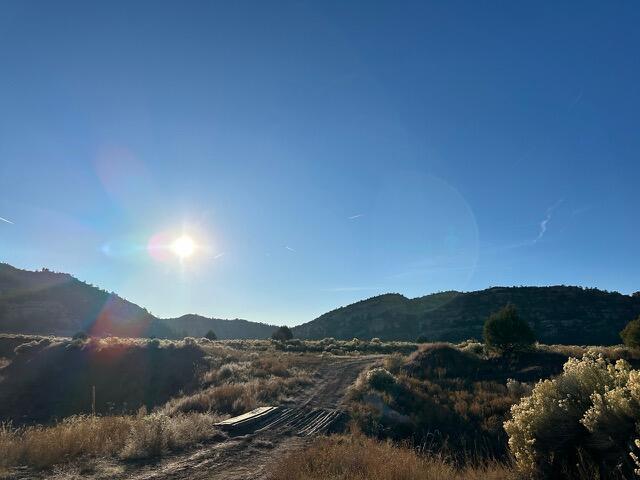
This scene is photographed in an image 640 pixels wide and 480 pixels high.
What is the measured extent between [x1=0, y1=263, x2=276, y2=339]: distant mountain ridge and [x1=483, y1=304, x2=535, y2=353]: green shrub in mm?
72311

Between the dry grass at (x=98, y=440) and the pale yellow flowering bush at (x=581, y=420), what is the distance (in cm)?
782

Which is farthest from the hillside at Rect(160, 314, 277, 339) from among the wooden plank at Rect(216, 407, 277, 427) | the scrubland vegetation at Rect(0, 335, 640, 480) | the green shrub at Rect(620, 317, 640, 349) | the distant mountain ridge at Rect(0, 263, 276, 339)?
the wooden plank at Rect(216, 407, 277, 427)

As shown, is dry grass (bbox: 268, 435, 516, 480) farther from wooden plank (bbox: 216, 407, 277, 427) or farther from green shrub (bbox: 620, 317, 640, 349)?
green shrub (bbox: 620, 317, 640, 349)

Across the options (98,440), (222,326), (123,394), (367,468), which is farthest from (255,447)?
(222,326)

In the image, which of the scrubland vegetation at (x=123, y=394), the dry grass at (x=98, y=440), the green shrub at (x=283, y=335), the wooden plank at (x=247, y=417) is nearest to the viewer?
the dry grass at (x=98, y=440)

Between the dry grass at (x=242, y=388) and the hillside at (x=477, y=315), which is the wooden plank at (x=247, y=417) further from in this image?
the hillside at (x=477, y=315)

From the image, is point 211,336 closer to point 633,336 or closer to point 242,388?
point 242,388

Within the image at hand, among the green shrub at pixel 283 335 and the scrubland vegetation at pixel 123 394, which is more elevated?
the green shrub at pixel 283 335

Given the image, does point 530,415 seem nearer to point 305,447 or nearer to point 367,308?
point 305,447

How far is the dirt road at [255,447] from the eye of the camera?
8.23 metres

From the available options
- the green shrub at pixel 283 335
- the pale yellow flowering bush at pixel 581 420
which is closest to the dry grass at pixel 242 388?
the pale yellow flowering bush at pixel 581 420

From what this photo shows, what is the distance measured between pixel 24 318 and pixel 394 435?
3696 inches

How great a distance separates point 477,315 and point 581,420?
9134cm

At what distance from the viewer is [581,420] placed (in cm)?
596
